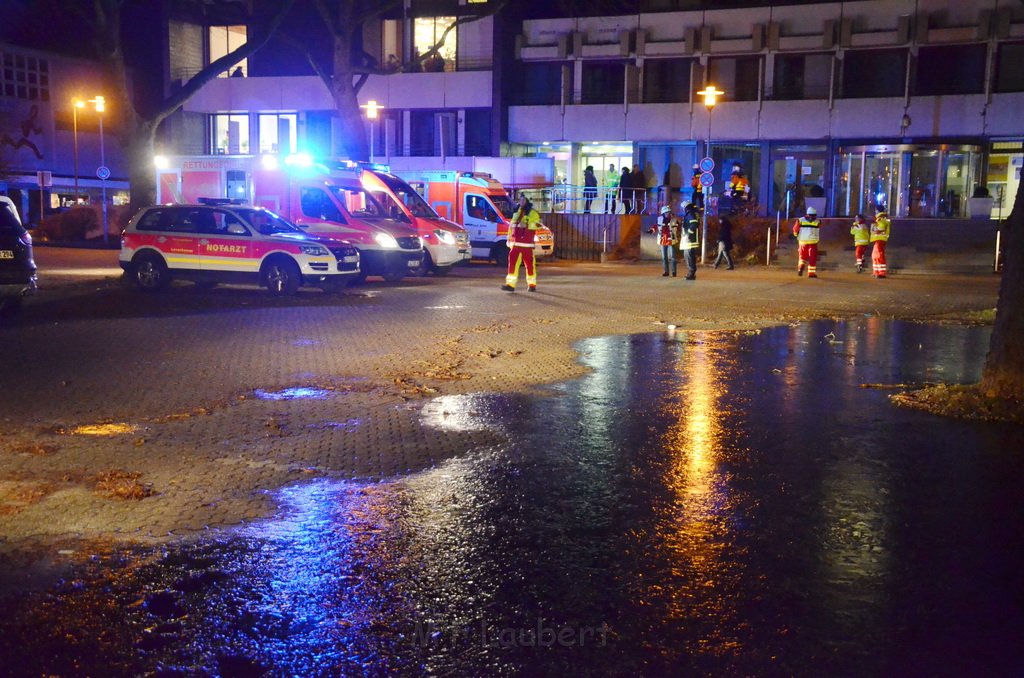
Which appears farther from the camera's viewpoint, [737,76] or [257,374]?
[737,76]

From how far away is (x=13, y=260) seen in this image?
580 inches

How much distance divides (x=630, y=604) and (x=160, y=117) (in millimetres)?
22401

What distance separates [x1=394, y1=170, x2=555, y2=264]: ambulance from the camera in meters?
28.2

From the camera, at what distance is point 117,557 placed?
5074mm

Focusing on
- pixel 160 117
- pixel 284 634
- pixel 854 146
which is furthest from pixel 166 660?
pixel 854 146

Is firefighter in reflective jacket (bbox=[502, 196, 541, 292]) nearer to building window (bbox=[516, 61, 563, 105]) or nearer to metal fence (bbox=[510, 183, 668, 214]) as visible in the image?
metal fence (bbox=[510, 183, 668, 214])

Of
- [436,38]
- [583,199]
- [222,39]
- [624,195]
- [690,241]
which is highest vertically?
[222,39]

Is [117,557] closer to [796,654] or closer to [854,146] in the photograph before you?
[796,654]

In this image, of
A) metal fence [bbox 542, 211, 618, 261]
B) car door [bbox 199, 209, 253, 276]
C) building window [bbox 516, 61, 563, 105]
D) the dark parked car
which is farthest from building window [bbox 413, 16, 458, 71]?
the dark parked car

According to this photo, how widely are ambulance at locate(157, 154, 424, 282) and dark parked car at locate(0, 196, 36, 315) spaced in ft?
23.1

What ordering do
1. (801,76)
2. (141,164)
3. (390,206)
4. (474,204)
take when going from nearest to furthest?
(390,206) → (141,164) → (474,204) → (801,76)

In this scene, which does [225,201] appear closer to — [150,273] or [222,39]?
[150,273]

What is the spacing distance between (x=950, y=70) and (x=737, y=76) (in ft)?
27.7

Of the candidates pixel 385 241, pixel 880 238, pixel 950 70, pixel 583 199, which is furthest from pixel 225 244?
pixel 950 70
